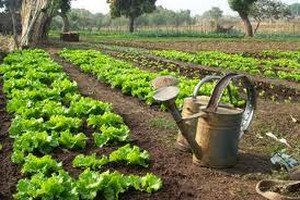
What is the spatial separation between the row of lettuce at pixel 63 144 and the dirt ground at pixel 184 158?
0.15 m

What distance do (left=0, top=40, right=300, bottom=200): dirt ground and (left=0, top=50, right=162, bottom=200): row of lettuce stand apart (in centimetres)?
15

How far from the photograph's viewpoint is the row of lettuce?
16.8 feet

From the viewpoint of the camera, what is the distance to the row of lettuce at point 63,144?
5.13 m

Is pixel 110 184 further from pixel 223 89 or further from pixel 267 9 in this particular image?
pixel 267 9

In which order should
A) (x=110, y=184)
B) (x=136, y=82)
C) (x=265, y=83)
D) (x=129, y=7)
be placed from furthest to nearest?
1. (x=129, y=7)
2. (x=265, y=83)
3. (x=136, y=82)
4. (x=110, y=184)

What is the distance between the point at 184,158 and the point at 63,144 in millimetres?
1687

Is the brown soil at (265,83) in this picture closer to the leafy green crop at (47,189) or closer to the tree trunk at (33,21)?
the tree trunk at (33,21)

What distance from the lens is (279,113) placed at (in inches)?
379

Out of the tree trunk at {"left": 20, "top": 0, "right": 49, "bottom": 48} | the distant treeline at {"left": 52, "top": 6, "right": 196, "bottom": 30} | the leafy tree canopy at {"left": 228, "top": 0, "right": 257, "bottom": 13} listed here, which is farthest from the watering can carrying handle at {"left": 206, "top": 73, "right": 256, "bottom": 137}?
the distant treeline at {"left": 52, "top": 6, "right": 196, "bottom": 30}

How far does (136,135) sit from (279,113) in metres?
3.27

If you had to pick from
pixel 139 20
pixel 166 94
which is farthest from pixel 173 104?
pixel 139 20

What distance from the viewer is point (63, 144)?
693 cm

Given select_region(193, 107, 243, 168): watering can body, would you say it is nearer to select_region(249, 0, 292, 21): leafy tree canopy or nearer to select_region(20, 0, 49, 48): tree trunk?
select_region(20, 0, 49, 48): tree trunk

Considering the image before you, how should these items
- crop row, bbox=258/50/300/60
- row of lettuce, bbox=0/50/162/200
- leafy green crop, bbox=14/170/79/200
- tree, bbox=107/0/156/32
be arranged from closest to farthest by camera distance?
leafy green crop, bbox=14/170/79/200, row of lettuce, bbox=0/50/162/200, crop row, bbox=258/50/300/60, tree, bbox=107/0/156/32
